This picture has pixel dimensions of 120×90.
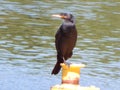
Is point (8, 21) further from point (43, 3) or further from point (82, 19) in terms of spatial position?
point (43, 3)

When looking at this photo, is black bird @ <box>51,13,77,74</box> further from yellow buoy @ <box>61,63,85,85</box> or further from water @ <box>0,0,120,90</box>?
water @ <box>0,0,120,90</box>

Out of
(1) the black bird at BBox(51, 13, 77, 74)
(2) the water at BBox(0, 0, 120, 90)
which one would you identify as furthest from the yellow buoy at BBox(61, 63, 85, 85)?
(2) the water at BBox(0, 0, 120, 90)

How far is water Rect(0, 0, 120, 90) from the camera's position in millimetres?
8258

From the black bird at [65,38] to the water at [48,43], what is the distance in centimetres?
250

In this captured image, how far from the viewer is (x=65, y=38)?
17.3 feet

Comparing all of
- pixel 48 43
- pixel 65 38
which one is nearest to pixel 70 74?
pixel 65 38

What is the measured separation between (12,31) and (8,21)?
114 cm

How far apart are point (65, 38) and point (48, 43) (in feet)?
17.5

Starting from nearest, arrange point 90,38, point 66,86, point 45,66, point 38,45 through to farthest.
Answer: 1. point 66,86
2. point 45,66
3. point 38,45
4. point 90,38

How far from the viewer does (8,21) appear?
12.9 m

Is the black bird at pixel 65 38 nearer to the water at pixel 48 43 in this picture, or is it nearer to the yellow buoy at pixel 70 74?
the yellow buoy at pixel 70 74

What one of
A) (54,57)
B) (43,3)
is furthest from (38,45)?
(43,3)

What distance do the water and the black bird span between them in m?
2.50

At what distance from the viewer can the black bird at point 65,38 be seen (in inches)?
201
